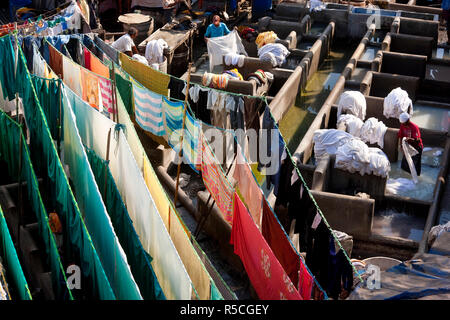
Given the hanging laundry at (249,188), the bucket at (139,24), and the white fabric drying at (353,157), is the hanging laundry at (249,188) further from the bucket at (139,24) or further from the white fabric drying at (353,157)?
the bucket at (139,24)

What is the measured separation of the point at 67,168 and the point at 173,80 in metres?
2.97

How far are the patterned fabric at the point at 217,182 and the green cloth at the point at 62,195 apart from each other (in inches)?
92.6

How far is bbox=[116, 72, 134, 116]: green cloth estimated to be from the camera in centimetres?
1323

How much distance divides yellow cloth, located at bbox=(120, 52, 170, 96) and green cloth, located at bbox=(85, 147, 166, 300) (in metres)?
2.60

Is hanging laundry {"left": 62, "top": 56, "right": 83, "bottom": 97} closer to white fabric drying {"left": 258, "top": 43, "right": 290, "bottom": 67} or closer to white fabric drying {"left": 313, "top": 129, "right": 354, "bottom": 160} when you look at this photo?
white fabric drying {"left": 313, "top": 129, "right": 354, "bottom": 160}

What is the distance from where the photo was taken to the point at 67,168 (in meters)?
11.3

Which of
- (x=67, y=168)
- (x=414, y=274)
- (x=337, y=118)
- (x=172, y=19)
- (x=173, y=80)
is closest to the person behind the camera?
(x=414, y=274)

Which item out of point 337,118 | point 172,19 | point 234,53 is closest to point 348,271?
point 337,118

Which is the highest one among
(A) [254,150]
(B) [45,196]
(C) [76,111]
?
(C) [76,111]

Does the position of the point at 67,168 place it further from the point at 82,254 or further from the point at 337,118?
the point at 337,118

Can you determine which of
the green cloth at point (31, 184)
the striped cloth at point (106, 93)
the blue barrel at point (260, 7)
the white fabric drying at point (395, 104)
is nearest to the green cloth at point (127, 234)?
the green cloth at point (31, 184)

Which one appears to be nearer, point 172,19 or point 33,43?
point 33,43

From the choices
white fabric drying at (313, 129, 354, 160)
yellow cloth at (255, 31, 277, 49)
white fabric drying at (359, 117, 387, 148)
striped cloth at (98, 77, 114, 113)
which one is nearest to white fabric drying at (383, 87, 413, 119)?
white fabric drying at (359, 117, 387, 148)

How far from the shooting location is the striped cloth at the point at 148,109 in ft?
42.1
